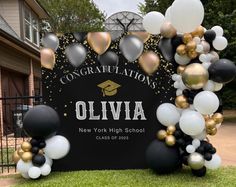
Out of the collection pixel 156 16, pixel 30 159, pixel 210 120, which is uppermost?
pixel 156 16

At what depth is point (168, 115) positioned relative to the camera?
236 inches

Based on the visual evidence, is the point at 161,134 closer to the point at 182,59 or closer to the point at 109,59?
the point at 182,59

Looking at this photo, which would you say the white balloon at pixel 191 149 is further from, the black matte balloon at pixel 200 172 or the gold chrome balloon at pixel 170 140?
the black matte balloon at pixel 200 172

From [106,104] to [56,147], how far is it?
1124 mm

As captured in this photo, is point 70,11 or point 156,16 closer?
point 156,16

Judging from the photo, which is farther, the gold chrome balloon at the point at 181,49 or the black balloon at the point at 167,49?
the black balloon at the point at 167,49

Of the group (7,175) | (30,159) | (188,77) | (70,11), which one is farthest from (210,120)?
(70,11)

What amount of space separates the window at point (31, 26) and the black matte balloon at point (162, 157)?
13.4 metres

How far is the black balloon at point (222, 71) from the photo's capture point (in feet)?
18.5

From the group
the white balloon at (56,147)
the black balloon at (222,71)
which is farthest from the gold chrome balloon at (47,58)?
the black balloon at (222,71)

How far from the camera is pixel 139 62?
6.53 meters

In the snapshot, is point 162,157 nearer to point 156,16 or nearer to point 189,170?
point 189,170

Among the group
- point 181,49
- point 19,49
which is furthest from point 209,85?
point 19,49

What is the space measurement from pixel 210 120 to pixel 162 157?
0.92 m
